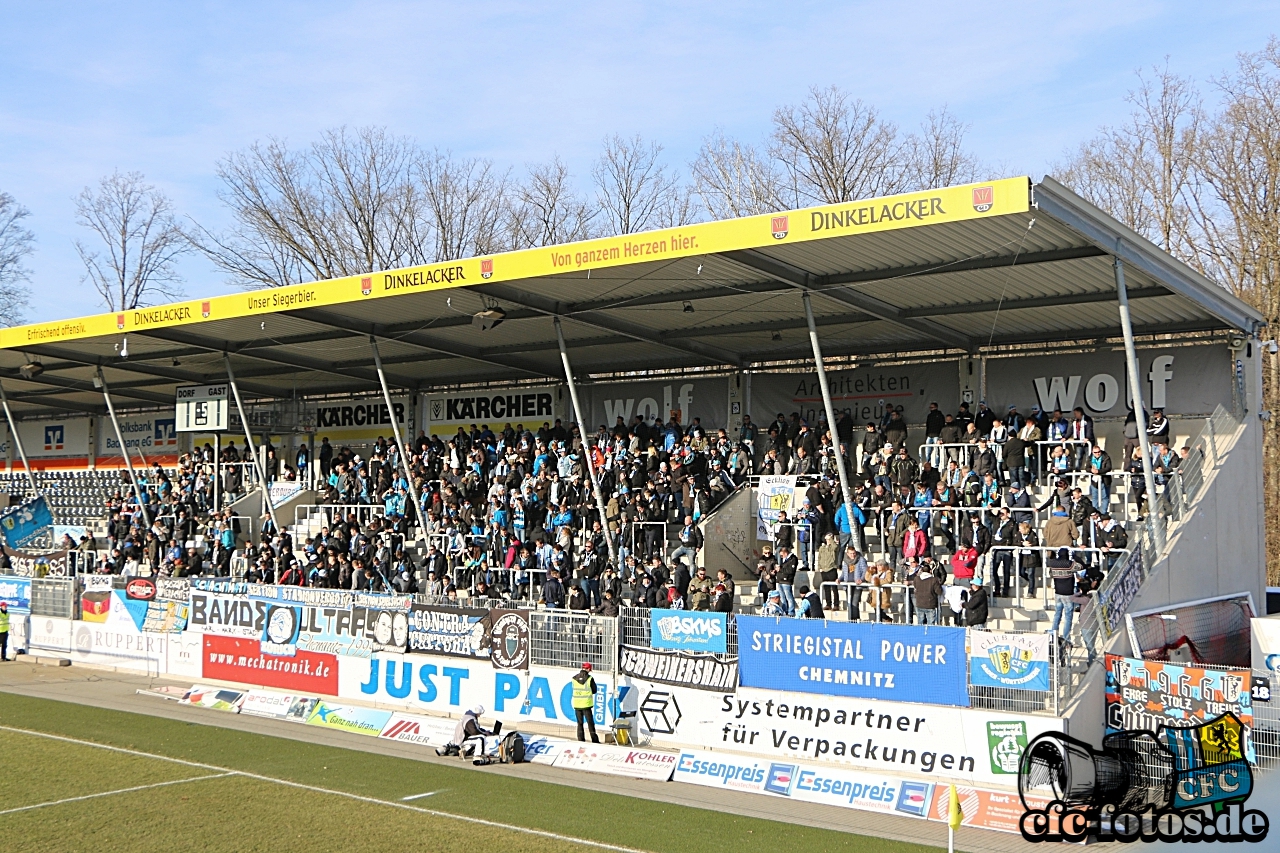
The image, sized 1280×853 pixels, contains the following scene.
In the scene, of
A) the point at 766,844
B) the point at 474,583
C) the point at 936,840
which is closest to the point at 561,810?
the point at 766,844

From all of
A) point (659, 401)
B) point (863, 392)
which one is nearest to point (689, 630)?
point (863, 392)

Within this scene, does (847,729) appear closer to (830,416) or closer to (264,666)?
(830,416)

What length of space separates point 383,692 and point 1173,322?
16.5m

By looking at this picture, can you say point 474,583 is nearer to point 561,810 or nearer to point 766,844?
point 561,810

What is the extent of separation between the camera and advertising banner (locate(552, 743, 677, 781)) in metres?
15.9

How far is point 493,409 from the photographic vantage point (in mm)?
33344

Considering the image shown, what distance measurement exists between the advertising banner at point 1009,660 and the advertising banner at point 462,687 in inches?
223

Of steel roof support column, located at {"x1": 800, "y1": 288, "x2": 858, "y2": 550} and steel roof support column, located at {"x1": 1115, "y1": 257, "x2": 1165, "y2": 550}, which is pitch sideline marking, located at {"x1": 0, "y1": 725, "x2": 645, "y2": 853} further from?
steel roof support column, located at {"x1": 1115, "y1": 257, "x2": 1165, "y2": 550}

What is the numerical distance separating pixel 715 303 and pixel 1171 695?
36.9 feet

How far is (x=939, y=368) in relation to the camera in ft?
84.9

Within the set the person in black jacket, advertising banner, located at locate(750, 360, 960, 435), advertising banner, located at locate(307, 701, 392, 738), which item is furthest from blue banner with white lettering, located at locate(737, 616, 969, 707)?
advertising banner, located at locate(750, 360, 960, 435)

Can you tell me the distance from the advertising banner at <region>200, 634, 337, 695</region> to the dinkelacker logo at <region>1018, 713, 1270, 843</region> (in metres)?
12.8

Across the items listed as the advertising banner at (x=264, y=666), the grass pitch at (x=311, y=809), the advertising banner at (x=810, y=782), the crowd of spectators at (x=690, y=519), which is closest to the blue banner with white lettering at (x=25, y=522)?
the crowd of spectators at (x=690, y=519)

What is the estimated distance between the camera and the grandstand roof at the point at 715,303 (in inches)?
651
